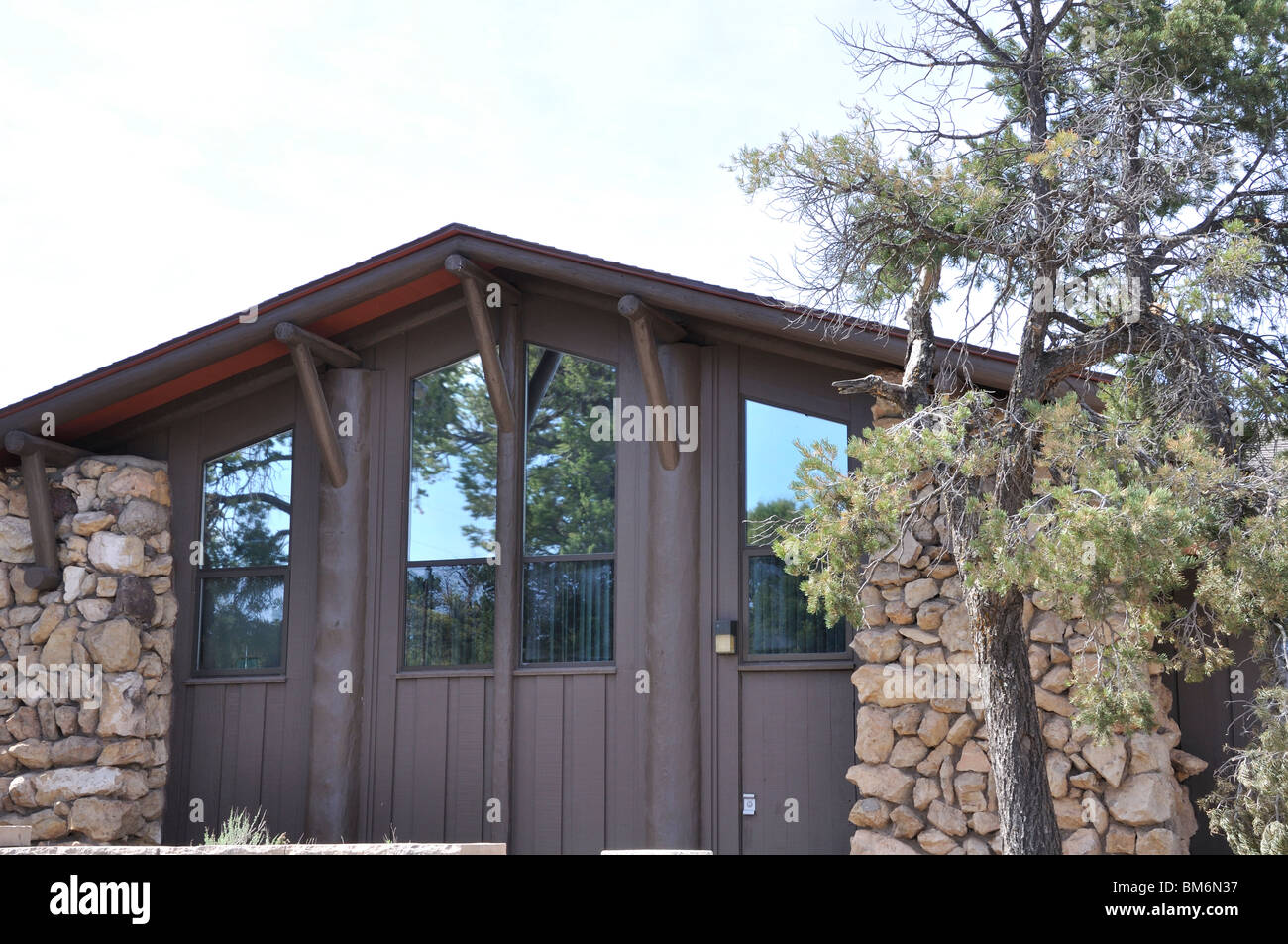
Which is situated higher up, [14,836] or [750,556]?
[750,556]

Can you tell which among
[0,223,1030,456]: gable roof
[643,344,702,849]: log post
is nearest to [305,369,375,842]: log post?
[0,223,1030,456]: gable roof

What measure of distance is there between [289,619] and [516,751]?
2.17 meters

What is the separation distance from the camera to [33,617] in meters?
8.88

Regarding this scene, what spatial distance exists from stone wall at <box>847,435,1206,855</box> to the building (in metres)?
0.56

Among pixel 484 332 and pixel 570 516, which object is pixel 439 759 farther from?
pixel 484 332

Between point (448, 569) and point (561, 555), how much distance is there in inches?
36.9

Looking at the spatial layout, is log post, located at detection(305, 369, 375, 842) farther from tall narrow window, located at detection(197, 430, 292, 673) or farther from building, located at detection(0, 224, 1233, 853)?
tall narrow window, located at detection(197, 430, 292, 673)

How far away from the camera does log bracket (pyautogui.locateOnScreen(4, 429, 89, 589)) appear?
29.1 feet

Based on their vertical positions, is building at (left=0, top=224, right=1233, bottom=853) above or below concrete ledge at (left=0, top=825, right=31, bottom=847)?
above

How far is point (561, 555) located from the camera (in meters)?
8.95

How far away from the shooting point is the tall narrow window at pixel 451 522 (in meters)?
9.06

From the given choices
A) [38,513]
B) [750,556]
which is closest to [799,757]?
[750,556]

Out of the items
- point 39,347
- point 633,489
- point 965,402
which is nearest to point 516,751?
point 633,489
